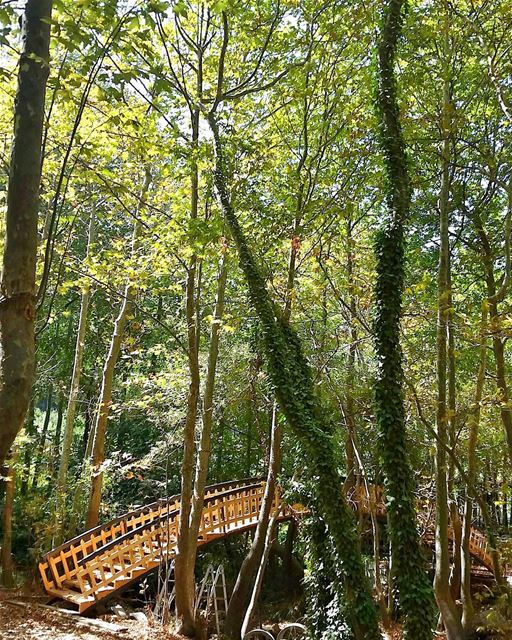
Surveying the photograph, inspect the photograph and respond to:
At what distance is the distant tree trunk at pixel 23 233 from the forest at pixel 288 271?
0.03ft

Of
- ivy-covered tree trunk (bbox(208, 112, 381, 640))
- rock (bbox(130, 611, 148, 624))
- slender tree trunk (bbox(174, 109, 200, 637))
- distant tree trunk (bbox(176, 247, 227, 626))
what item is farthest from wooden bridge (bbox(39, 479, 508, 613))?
ivy-covered tree trunk (bbox(208, 112, 381, 640))

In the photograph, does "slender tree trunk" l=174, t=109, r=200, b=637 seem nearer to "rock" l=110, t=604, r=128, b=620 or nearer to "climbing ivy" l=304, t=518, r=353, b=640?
"rock" l=110, t=604, r=128, b=620

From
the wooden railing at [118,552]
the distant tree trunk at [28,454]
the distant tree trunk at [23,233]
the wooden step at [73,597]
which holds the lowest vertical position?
the wooden step at [73,597]

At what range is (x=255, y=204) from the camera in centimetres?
855

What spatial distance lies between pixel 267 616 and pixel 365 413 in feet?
A: 21.3

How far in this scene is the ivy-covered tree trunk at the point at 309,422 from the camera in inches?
219

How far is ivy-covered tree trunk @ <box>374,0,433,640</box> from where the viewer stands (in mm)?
5086

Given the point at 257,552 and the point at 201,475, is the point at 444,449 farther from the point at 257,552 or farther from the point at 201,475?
the point at 257,552

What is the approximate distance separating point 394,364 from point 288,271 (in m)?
3.60

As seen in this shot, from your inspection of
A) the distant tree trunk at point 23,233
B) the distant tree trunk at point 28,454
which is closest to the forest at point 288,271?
the distant tree trunk at point 23,233

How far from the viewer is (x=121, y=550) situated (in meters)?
9.72

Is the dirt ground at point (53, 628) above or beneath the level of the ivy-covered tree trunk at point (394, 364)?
beneath

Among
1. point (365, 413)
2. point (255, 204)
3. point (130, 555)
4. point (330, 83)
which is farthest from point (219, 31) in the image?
point (130, 555)

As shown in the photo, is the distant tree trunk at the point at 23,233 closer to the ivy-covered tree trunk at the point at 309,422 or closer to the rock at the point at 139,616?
the ivy-covered tree trunk at the point at 309,422
